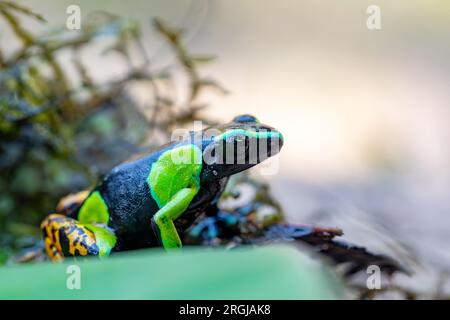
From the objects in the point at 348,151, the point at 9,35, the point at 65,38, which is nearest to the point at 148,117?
the point at 65,38

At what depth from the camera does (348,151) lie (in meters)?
4.32

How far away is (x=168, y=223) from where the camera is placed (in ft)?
5.85

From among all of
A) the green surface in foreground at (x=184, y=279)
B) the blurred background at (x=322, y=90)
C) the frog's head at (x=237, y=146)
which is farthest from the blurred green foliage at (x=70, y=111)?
the green surface in foreground at (x=184, y=279)

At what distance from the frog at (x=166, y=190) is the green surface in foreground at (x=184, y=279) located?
27.6 inches

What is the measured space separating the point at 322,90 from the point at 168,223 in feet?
10.8

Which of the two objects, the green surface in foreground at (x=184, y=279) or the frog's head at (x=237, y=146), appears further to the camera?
the frog's head at (x=237, y=146)

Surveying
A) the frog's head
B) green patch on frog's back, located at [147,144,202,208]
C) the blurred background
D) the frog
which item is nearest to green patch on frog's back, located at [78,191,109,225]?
the frog

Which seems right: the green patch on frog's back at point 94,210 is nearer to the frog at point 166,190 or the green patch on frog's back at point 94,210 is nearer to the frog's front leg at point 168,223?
the frog at point 166,190

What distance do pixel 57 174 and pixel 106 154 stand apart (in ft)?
1.03

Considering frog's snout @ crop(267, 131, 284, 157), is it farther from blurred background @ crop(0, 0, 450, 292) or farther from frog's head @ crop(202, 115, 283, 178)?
blurred background @ crop(0, 0, 450, 292)

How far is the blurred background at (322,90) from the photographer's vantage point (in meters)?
3.29

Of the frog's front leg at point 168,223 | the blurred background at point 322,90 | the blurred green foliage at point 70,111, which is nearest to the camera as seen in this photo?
the frog's front leg at point 168,223

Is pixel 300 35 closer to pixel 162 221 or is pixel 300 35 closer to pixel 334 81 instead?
pixel 334 81

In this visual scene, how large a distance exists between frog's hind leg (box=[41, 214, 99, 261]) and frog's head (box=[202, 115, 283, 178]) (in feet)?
1.58
